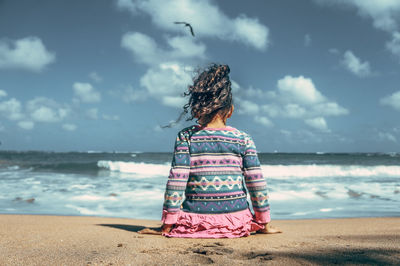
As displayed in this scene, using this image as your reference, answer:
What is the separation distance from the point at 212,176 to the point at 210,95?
709mm

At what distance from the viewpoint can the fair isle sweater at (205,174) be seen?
2.78 metres

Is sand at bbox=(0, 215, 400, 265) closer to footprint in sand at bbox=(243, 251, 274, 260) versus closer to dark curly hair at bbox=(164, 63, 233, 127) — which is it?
footprint in sand at bbox=(243, 251, 274, 260)

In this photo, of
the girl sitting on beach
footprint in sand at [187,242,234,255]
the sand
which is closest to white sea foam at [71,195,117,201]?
the sand

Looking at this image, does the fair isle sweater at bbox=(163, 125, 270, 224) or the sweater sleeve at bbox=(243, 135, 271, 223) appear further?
the sweater sleeve at bbox=(243, 135, 271, 223)

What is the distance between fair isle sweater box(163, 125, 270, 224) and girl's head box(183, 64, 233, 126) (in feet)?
0.46

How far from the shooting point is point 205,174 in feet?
9.21

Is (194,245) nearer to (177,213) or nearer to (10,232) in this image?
(177,213)

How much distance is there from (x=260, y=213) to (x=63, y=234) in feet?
5.79

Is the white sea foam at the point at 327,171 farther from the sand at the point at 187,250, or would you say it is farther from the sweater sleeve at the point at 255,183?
the sand at the point at 187,250

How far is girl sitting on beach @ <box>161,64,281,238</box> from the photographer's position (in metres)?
2.78

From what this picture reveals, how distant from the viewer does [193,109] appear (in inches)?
116

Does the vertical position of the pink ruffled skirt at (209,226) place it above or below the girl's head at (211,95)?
below

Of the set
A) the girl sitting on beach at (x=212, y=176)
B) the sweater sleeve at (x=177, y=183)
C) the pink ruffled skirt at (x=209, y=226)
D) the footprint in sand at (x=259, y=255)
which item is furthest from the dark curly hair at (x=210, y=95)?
the footprint in sand at (x=259, y=255)

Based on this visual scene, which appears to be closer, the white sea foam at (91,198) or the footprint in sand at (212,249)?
the footprint in sand at (212,249)
